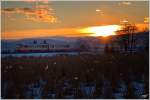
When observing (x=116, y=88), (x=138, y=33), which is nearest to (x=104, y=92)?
(x=116, y=88)

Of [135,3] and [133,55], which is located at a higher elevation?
[135,3]

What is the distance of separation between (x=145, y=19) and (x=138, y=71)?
22.8 inches

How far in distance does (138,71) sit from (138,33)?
0.43 meters

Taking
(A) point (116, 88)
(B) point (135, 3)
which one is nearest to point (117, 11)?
(B) point (135, 3)

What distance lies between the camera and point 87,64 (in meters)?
9.07

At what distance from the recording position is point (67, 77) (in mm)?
9055

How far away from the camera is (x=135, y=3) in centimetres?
900

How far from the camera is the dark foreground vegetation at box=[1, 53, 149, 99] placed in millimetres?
9047

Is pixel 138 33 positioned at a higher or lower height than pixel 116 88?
higher

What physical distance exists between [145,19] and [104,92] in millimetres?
925

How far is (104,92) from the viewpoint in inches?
357

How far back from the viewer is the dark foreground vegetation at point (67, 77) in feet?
29.7

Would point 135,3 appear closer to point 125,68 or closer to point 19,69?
point 125,68

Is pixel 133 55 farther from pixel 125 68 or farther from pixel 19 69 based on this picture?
pixel 19 69
